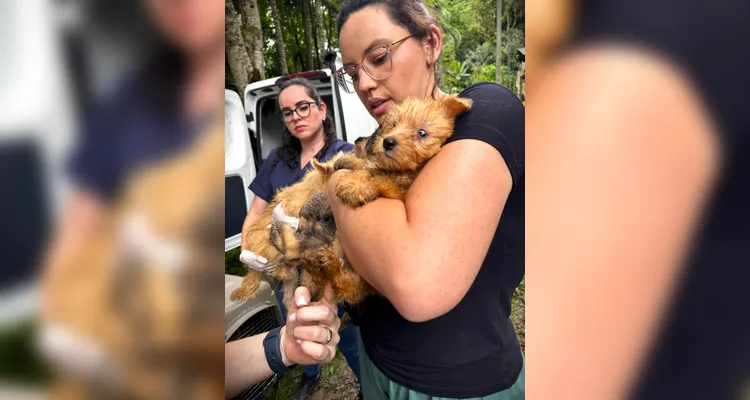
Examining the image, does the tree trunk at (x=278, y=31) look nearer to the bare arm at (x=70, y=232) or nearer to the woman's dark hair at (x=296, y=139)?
the woman's dark hair at (x=296, y=139)

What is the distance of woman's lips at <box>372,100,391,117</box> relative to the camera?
1171 millimetres

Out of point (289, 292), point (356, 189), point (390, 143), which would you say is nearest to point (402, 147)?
point (390, 143)

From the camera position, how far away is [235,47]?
1357 mm

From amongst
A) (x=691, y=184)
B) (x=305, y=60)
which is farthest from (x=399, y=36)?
(x=691, y=184)

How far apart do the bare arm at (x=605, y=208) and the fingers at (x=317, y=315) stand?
0.63 m

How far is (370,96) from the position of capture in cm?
118

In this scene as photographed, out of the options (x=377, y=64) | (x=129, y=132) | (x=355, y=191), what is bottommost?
(x=355, y=191)

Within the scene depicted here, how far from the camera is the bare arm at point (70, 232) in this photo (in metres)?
0.93

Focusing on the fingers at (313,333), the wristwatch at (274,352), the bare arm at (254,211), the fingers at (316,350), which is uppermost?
the bare arm at (254,211)

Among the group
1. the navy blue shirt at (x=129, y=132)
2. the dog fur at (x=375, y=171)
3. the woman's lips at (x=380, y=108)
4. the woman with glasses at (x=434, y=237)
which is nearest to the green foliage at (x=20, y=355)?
the navy blue shirt at (x=129, y=132)

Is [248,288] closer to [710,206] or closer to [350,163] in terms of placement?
[350,163]

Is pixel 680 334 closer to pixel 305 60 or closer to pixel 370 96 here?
pixel 370 96

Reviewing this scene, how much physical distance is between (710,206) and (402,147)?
2.82 feet

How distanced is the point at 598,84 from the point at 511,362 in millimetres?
908
